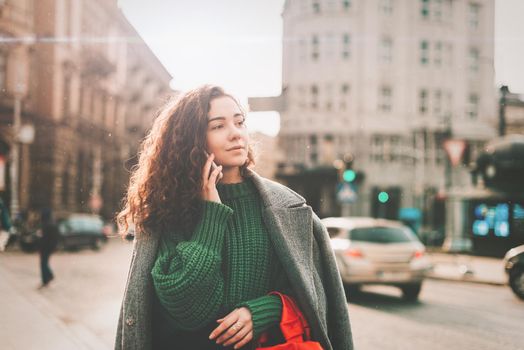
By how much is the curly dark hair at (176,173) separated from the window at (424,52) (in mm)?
33794

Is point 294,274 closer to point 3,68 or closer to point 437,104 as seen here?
point 3,68

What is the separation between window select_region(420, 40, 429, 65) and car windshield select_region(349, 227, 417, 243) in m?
25.8

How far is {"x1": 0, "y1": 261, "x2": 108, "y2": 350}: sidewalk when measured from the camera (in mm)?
5820

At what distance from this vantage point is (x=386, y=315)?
8438 mm

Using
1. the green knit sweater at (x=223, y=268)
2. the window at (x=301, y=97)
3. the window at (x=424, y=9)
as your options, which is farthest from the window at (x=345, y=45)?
the green knit sweater at (x=223, y=268)

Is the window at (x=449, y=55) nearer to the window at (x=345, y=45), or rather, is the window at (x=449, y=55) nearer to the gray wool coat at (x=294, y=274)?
the window at (x=345, y=45)

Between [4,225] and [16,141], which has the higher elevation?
[16,141]

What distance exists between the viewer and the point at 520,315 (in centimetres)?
862

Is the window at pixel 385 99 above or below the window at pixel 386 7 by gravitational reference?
below

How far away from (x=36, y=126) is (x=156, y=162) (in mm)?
31908

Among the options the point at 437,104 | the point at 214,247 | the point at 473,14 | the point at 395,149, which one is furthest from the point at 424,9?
the point at 214,247

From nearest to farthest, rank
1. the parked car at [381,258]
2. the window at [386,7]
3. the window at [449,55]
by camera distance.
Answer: the parked car at [381,258] < the window at [386,7] < the window at [449,55]

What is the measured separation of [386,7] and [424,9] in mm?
2202

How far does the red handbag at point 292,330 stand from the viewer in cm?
189
